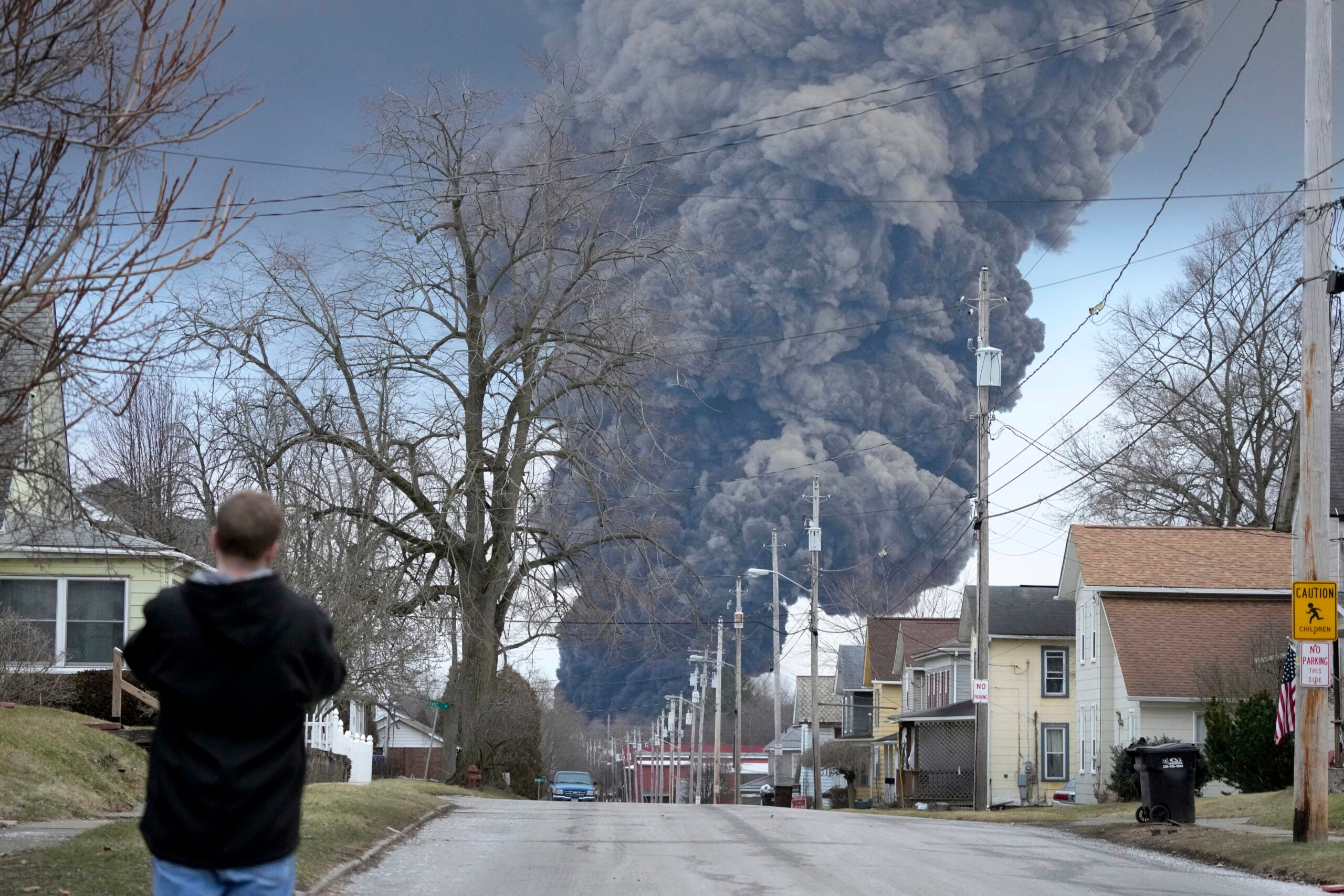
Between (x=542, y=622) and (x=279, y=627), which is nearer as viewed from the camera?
(x=279, y=627)

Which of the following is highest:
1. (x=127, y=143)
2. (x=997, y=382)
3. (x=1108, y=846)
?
(x=997, y=382)

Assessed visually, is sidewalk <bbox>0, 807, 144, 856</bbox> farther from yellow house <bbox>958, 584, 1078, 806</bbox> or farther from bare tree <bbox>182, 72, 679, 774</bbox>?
yellow house <bbox>958, 584, 1078, 806</bbox>

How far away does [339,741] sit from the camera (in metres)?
34.3

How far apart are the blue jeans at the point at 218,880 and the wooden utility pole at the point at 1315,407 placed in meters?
13.7

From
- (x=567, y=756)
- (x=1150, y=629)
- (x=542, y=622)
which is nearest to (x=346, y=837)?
(x=542, y=622)

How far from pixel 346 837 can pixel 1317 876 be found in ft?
29.5

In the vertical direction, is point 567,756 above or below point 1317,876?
below

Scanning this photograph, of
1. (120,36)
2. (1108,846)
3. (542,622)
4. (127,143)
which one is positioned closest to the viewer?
(127,143)

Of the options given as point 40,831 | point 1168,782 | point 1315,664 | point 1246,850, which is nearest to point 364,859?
point 40,831

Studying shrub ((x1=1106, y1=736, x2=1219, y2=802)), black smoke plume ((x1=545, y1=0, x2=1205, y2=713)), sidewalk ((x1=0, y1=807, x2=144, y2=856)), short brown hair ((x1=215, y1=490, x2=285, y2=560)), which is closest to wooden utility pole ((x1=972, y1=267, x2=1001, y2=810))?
shrub ((x1=1106, y1=736, x2=1219, y2=802))

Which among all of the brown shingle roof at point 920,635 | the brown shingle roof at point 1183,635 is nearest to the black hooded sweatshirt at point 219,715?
the brown shingle roof at point 1183,635

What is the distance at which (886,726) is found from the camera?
67938 millimetres

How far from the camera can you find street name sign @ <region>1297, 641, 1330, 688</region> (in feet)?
50.9

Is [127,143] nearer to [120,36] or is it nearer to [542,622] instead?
[120,36]
